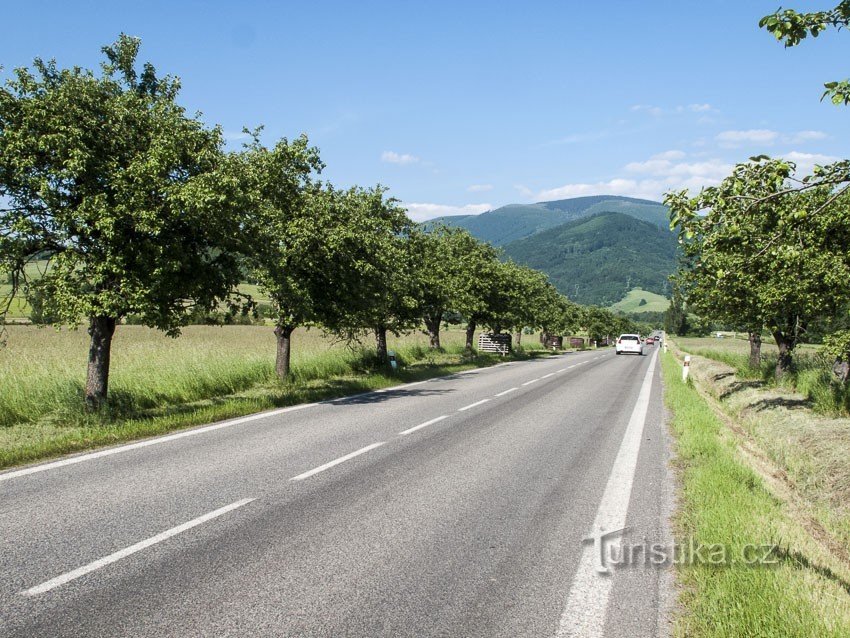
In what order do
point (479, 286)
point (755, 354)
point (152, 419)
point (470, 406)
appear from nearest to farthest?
1. point (152, 419)
2. point (470, 406)
3. point (755, 354)
4. point (479, 286)

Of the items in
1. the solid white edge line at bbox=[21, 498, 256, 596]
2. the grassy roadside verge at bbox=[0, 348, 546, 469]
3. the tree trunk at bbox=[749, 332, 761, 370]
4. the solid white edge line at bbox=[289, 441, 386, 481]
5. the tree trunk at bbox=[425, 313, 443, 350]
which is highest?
the tree trunk at bbox=[425, 313, 443, 350]

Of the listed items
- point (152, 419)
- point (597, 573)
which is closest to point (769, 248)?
point (597, 573)

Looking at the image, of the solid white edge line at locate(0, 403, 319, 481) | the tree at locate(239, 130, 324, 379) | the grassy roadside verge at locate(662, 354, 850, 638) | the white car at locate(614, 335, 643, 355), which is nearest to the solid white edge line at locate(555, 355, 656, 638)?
the grassy roadside verge at locate(662, 354, 850, 638)

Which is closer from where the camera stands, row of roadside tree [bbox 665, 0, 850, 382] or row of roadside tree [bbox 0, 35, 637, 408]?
row of roadside tree [bbox 665, 0, 850, 382]

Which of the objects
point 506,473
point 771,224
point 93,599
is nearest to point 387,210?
point 506,473

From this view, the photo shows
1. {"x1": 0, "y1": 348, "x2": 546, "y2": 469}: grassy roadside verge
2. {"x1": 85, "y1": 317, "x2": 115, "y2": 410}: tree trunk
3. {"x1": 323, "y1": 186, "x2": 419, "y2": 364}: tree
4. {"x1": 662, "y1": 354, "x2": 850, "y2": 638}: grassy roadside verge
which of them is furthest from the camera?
{"x1": 323, "y1": 186, "x2": 419, "y2": 364}: tree

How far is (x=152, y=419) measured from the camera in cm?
1035

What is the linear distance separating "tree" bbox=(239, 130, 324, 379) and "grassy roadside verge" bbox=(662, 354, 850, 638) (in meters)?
9.92

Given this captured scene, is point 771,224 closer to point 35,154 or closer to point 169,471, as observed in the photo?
point 169,471

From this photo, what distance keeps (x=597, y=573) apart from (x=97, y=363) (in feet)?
33.1

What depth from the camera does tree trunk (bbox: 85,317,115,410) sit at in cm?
1075

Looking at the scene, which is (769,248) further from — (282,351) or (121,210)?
(282,351)

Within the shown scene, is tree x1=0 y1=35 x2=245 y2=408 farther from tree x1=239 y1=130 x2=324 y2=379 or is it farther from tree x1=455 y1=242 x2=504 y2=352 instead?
tree x1=455 y1=242 x2=504 y2=352

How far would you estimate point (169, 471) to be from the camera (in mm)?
6883
